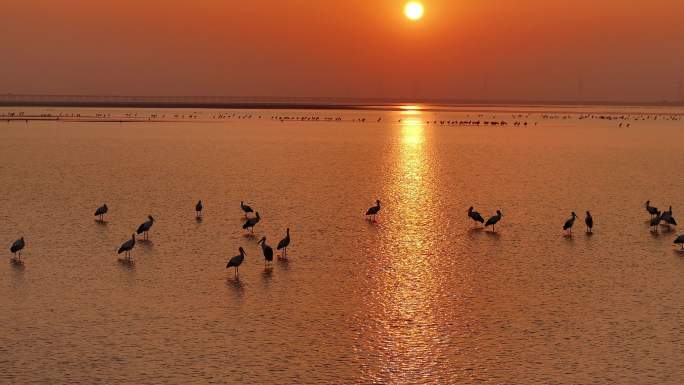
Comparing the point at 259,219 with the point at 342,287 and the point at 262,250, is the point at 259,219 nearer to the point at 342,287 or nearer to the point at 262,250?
the point at 262,250

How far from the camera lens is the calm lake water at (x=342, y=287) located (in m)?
16.2

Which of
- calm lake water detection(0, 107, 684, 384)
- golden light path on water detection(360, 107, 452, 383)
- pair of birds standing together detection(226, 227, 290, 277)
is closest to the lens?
calm lake water detection(0, 107, 684, 384)

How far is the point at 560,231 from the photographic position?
102 ft

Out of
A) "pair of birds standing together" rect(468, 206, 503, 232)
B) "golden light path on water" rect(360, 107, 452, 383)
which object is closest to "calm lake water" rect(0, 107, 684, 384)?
"golden light path on water" rect(360, 107, 452, 383)

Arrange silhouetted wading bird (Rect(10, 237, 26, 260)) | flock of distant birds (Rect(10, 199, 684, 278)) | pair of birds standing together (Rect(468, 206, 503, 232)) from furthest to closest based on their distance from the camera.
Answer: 1. pair of birds standing together (Rect(468, 206, 503, 232))
2. silhouetted wading bird (Rect(10, 237, 26, 260))
3. flock of distant birds (Rect(10, 199, 684, 278))

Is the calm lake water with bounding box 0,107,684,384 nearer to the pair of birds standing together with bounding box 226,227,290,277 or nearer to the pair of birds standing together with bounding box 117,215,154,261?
the pair of birds standing together with bounding box 117,215,154,261

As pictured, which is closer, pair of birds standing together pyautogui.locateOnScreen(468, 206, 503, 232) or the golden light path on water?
the golden light path on water

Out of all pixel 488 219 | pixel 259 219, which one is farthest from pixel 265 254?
pixel 488 219

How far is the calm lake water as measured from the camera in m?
16.2

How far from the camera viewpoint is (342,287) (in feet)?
72.8

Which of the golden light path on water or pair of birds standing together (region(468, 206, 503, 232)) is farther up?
pair of birds standing together (region(468, 206, 503, 232))

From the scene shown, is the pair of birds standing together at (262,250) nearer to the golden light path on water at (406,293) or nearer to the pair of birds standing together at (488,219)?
the golden light path on water at (406,293)

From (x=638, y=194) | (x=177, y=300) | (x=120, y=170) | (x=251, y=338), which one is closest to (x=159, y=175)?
(x=120, y=170)

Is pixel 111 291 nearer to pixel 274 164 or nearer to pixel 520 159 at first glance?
pixel 274 164
